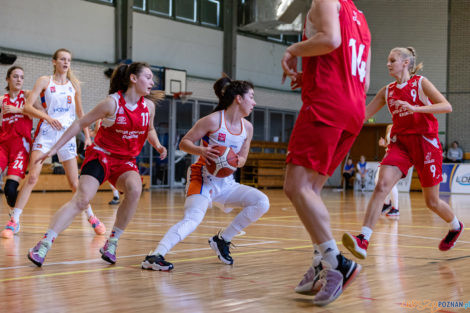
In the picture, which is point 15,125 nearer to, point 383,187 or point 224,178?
point 224,178

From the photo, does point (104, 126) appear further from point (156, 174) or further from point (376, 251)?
point (156, 174)

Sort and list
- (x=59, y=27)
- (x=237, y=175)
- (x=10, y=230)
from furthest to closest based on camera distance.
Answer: (x=237, y=175)
(x=59, y=27)
(x=10, y=230)

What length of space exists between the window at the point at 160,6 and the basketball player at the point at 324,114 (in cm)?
1757

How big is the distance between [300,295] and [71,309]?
3.98ft

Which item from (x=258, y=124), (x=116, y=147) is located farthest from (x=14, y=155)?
(x=258, y=124)

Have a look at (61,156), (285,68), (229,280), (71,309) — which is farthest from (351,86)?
(61,156)

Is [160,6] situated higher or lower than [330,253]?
higher

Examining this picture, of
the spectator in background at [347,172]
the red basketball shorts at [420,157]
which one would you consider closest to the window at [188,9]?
the spectator in background at [347,172]

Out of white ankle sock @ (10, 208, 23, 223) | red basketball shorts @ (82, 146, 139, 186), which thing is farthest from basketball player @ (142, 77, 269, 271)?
white ankle sock @ (10, 208, 23, 223)

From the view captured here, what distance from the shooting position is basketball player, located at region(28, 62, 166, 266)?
4.39 meters

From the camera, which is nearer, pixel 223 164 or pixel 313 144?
pixel 313 144

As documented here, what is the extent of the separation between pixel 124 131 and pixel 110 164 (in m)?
0.27

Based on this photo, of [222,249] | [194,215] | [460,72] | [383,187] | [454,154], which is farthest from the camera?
[460,72]

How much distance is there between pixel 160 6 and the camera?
66.5 ft
